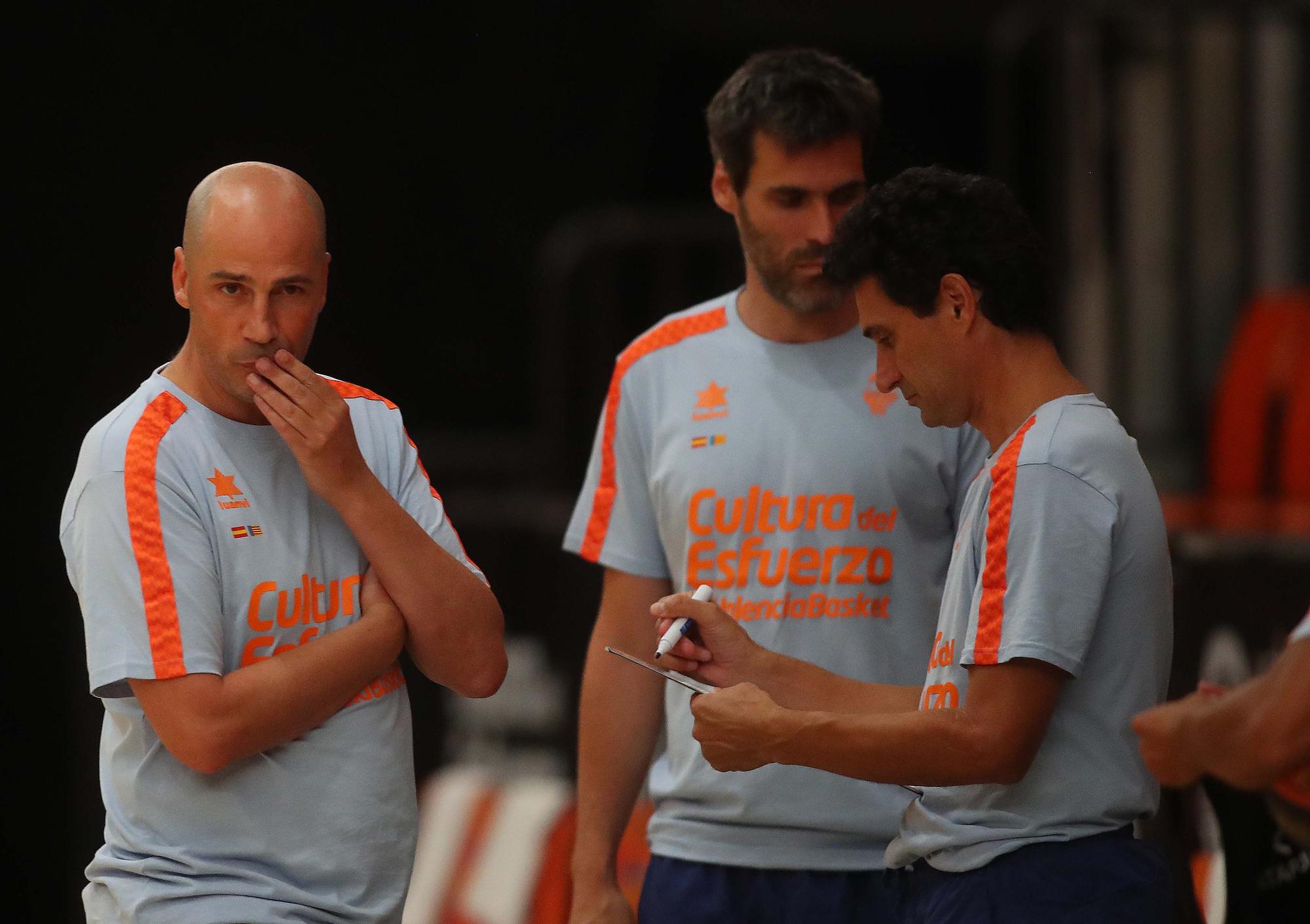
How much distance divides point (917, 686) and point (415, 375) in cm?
468

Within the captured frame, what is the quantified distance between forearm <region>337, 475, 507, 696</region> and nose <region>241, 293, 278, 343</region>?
0.23 m

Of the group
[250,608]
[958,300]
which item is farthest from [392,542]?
[958,300]

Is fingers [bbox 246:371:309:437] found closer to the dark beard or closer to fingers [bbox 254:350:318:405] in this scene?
fingers [bbox 254:350:318:405]

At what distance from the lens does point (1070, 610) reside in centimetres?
217

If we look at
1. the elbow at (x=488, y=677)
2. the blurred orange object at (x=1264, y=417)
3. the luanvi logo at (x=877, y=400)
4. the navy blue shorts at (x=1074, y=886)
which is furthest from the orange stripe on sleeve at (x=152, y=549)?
the blurred orange object at (x=1264, y=417)

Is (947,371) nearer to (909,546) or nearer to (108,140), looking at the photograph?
(909,546)

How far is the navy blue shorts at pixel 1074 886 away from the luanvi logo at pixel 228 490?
1090 mm

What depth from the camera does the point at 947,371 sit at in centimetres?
237

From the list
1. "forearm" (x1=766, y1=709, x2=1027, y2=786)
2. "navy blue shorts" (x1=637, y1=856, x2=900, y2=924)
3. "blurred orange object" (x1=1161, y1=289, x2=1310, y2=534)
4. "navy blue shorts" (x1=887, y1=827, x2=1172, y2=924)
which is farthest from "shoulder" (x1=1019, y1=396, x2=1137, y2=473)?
"blurred orange object" (x1=1161, y1=289, x2=1310, y2=534)

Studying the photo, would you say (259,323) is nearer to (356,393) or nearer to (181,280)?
(181,280)

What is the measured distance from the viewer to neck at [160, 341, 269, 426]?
2.31 m

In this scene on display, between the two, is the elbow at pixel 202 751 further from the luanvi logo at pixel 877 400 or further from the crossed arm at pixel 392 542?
the luanvi logo at pixel 877 400

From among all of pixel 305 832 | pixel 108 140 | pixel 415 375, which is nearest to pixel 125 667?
pixel 305 832

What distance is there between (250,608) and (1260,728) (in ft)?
4.11
